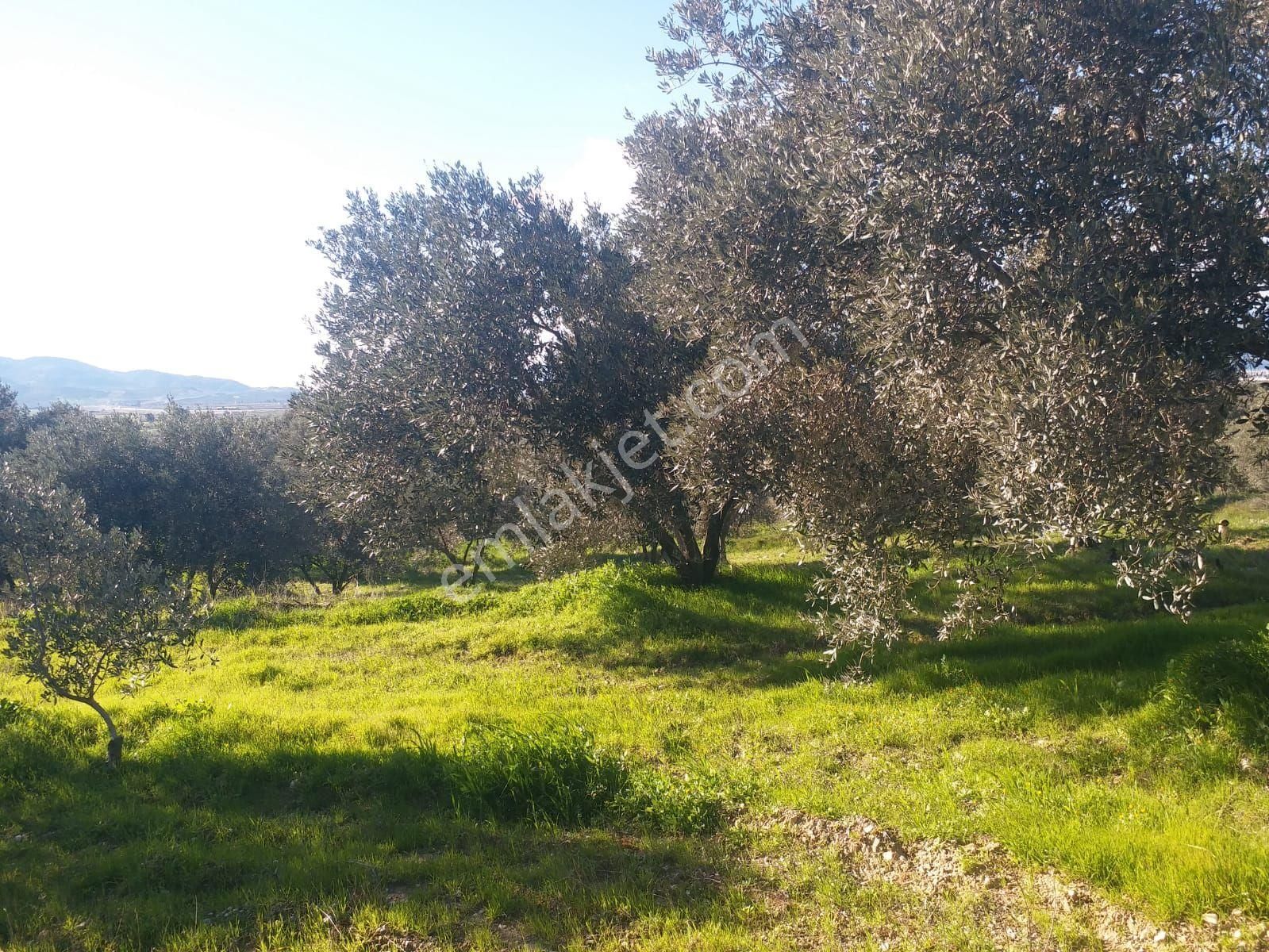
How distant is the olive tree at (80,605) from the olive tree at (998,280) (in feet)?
20.7

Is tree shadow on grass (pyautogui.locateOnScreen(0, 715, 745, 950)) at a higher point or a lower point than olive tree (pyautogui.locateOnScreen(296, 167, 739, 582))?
lower

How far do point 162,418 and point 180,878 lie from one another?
24830 millimetres

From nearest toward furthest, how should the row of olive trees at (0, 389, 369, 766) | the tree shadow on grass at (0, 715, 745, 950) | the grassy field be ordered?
1. the grassy field
2. the tree shadow on grass at (0, 715, 745, 950)
3. the row of olive trees at (0, 389, 369, 766)

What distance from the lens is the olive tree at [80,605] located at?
313 inches

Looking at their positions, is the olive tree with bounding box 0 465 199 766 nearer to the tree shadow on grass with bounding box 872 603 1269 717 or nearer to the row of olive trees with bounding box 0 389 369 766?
the row of olive trees with bounding box 0 389 369 766

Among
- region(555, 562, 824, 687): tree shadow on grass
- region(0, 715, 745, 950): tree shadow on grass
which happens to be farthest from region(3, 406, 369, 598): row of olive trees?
region(0, 715, 745, 950): tree shadow on grass

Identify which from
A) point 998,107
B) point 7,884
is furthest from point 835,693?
point 7,884

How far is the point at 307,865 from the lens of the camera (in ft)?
18.6

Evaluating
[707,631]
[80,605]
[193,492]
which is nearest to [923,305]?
[707,631]

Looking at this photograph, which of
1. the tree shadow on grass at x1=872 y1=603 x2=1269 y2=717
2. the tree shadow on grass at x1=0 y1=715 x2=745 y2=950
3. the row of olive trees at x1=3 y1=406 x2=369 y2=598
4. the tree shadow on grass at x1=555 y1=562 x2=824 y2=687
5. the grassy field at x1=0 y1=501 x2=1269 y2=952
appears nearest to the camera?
the grassy field at x1=0 y1=501 x2=1269 y2=952

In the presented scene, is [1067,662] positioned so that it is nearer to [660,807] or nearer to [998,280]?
[998,280]

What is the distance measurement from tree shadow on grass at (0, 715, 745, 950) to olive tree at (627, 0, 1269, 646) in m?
3.64

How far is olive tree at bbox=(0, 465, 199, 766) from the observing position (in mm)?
7941

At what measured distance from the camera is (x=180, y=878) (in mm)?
5738
